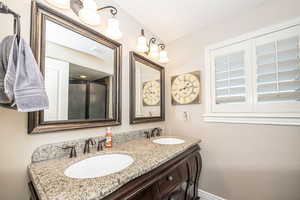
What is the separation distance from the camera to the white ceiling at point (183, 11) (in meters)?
1.29

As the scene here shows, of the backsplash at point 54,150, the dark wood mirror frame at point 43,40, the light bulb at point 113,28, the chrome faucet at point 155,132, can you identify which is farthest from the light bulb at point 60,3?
the chrome faucet at point 155,132

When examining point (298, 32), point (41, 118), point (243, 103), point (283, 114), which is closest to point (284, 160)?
point (283, 114)

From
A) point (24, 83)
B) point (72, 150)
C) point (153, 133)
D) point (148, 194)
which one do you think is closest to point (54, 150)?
point (72, 150)

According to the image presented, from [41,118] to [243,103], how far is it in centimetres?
176

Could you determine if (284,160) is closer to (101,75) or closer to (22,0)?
(101,75)

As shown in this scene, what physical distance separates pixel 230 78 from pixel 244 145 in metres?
0.73

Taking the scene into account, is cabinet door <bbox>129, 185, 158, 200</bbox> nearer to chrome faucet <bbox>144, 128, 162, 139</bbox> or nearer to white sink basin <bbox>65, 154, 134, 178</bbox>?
white sink basin <bbox>65, 154, 134, 178</bbox>

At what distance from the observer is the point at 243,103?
1.35 m

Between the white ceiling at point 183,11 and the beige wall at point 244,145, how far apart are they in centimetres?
9

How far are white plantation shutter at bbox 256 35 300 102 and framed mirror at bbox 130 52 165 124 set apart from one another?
1115 millimetres

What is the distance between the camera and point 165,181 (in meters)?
0.88

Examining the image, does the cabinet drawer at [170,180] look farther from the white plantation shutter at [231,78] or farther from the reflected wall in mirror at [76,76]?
the white plantation shutter at [231,78]

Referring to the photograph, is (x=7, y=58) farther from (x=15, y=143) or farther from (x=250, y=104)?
(x=250, y=104)

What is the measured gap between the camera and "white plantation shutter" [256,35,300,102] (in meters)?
1.12
